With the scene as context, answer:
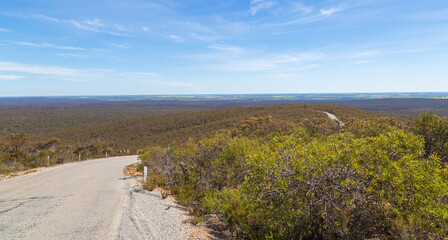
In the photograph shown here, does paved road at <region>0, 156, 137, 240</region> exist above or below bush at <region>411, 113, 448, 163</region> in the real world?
below

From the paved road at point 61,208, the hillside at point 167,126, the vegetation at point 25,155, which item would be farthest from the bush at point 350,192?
the hillside at point 167,126

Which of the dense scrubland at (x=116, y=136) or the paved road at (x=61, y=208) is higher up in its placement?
the paved road at (x=61, y=208)

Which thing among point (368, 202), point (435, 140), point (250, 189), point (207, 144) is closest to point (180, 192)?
point (207, 144)

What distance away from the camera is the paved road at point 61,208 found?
6.57m

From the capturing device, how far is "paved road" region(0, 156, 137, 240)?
6.57 meters

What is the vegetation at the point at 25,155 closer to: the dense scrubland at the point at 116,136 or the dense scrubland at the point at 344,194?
the dense scrubland at the point at 116,136

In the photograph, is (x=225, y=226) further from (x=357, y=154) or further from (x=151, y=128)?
(x=151, y=128)

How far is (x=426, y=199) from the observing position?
5.27 metres

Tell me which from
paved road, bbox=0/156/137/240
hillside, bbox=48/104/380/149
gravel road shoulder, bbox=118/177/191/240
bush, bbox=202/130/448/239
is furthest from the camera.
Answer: hillside, bbox=48/104/380/149

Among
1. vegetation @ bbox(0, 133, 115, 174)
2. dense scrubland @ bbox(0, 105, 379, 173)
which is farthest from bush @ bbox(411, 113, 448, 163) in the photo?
A: vegetation @ bbox(0, 133, 115, 174)

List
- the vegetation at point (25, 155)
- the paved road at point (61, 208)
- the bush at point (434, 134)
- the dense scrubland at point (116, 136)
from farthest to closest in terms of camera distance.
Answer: the dense scrubland at point (116, 136)
the vegetation at point (25, 155)
the bush at point (434, 134)
the paved road at point (61, 208)

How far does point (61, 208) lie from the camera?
8469 millimetres

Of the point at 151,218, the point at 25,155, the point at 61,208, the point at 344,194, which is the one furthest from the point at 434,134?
the point at 25,155

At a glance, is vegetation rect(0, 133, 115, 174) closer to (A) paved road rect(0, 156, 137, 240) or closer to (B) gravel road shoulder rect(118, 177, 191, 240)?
(A) paved road rect(0, 156, 137, 240)
